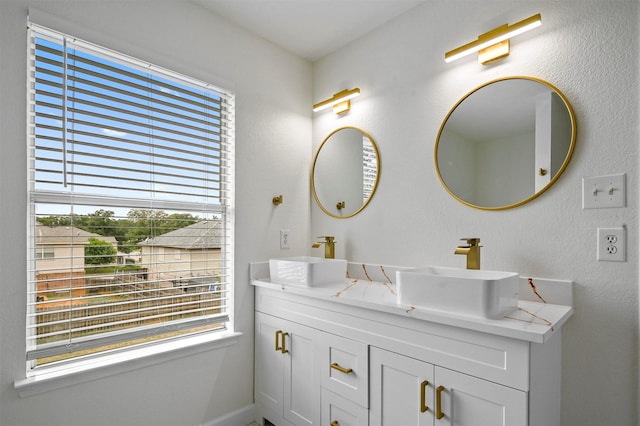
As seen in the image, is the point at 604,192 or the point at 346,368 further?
the point at 346,368

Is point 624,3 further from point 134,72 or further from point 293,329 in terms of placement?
point 134,72

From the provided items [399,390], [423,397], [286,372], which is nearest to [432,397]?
[423,397]

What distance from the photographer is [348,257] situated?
2.22 m

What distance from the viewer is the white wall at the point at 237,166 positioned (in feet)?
4.48

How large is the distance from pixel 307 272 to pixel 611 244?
4.18 feet

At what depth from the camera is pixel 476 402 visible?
46.5 inches

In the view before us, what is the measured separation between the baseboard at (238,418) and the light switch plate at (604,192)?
199 cm

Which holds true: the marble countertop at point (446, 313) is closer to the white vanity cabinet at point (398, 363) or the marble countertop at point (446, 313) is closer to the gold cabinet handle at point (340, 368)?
the white vanity cabinet at point (398, 363)

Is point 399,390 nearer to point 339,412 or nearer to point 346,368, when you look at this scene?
point 346,368

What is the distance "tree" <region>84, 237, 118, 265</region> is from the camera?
156 cm

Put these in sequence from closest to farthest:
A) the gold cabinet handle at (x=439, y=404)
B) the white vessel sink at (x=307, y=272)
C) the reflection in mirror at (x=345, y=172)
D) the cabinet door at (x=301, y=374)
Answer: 1. the gold cabinet handle at (x=439, y=404)
2. the cabinet door at (x=301, y=374)
3. the white vessel sink at (x=307, y=272)
4. the reflection in mirror at (x=345, y=172)

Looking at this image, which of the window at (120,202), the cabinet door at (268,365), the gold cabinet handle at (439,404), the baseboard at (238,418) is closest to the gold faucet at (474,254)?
the gold cabinet handle at (439,404)

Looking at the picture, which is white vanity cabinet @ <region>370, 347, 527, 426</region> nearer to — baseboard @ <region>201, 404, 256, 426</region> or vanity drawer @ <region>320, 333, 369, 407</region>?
vanity drawer @ <region>320, 333, 369, 407</region>

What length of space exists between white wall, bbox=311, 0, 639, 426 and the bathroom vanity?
134mm
